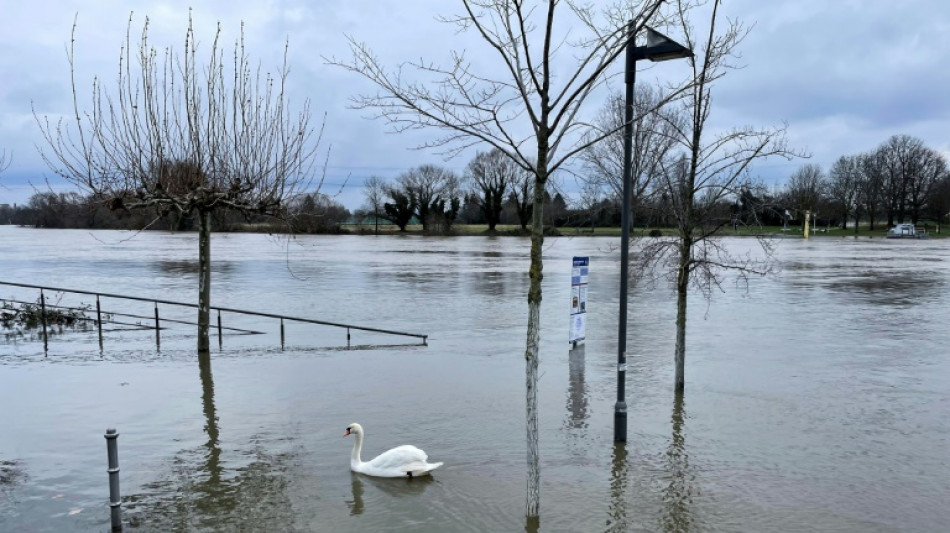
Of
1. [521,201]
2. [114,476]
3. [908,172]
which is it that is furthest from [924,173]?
[114,476]

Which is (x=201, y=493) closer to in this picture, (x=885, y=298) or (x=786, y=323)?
(x=786, y=323)

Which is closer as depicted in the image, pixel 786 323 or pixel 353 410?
pixel 353 410

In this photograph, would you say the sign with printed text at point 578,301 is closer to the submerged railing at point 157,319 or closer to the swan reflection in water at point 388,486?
the submerged railing at point 157,319

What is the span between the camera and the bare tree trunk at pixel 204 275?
1337 cm

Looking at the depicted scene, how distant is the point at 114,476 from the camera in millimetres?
5891

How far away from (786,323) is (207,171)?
15.5m

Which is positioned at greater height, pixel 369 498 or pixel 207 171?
pixel 207 171

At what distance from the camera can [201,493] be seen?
7523 millimetres

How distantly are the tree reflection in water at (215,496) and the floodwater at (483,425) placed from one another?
0.03 metres

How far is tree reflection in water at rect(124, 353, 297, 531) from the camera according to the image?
682cm

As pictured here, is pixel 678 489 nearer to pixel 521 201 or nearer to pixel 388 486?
pixel 388 486

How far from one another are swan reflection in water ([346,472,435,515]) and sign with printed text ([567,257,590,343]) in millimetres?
7582

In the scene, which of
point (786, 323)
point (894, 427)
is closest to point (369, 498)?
point (894, 427)

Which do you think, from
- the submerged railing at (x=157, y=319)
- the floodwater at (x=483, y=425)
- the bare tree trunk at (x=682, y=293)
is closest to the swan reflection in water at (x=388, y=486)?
the floodwater at (x=483, y=425)
